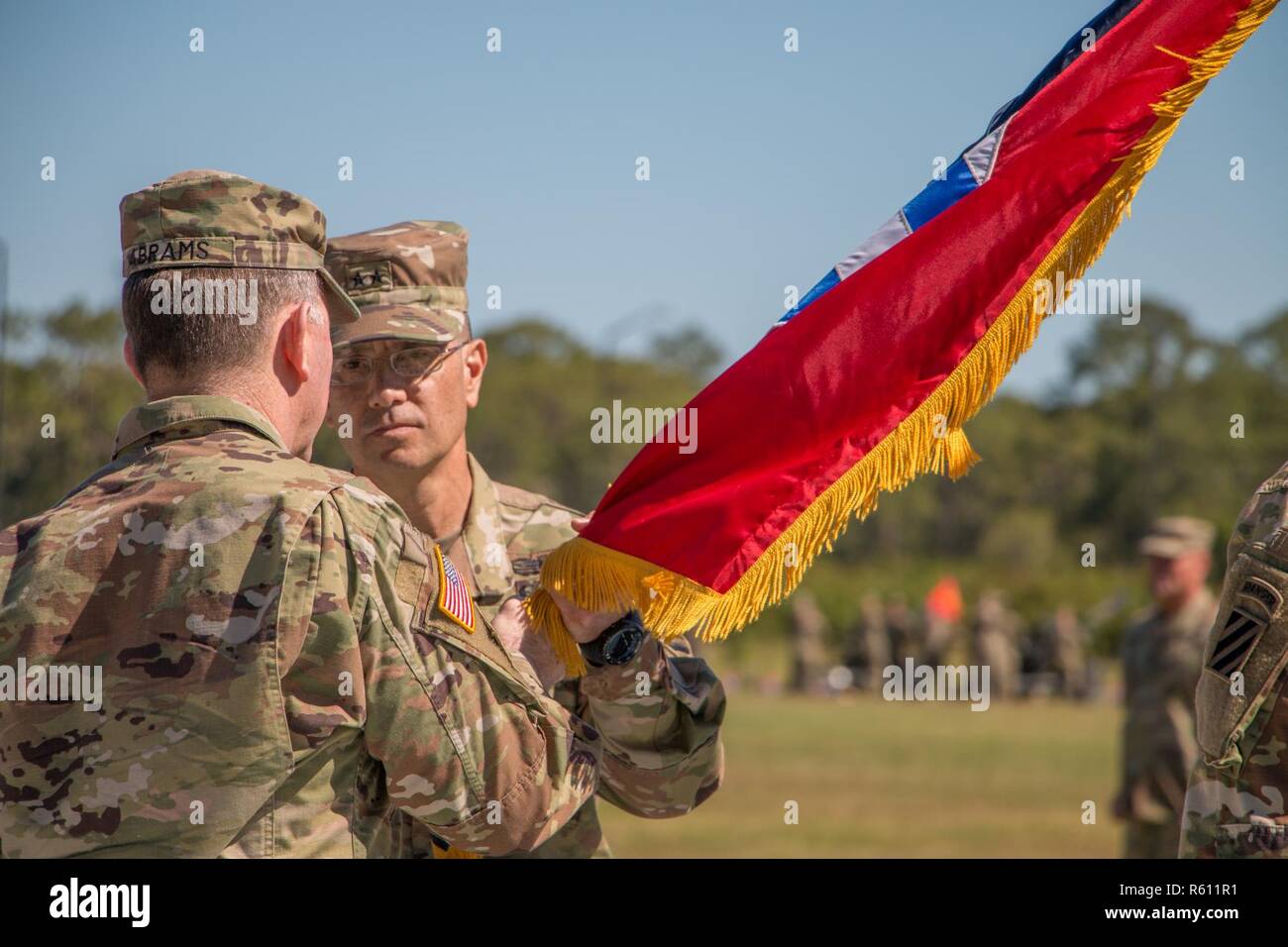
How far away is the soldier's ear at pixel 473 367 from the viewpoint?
188 inches

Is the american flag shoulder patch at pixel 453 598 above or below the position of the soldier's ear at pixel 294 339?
below

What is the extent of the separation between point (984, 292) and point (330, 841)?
91.3 inches

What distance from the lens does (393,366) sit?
4562mm

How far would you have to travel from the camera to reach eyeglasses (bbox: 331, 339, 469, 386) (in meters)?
4.56

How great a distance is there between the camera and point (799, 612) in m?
38.5

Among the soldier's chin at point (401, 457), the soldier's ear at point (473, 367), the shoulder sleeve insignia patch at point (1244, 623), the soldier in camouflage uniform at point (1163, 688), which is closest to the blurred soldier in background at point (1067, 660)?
the soldier in camouflage uniform at point (1163, 688)

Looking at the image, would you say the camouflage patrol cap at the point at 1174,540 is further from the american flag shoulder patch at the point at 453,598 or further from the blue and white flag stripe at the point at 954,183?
the american flag shoulder patch at the point at 453,598

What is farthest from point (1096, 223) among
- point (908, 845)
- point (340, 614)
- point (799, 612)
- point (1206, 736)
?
point (799, 612)

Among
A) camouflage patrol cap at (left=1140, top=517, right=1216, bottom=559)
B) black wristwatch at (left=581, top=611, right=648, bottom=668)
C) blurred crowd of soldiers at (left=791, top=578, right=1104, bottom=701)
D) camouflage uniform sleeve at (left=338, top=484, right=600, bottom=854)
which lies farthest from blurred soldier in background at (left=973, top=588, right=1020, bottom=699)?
camouflage uniform sleeve at (left=338, top=484, right=600, bottom=854)

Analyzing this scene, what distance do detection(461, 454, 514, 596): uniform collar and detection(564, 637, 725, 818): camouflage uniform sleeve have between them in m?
0.52

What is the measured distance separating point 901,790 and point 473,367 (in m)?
14.0

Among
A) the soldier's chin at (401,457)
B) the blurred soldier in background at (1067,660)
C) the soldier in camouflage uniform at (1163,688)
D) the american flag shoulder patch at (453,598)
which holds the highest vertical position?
the soldier's chin at (401,457)

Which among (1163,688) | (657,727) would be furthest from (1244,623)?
(1163,688)

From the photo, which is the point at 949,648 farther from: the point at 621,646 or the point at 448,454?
the point at 621,646
